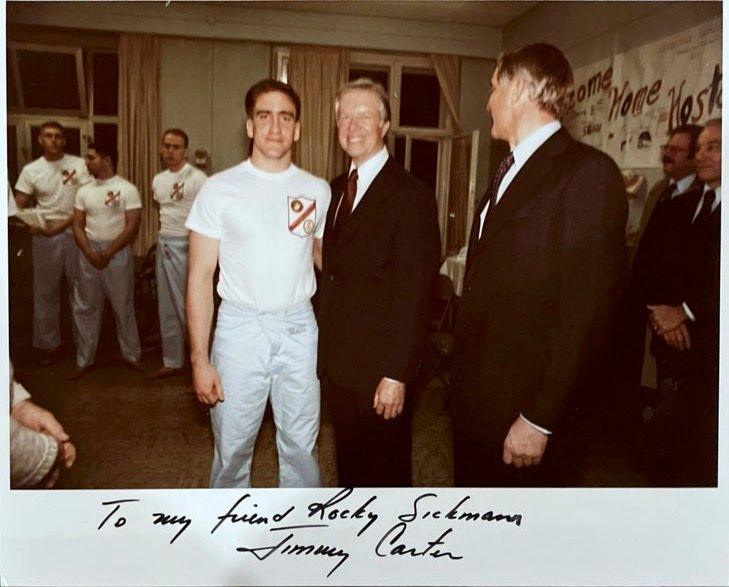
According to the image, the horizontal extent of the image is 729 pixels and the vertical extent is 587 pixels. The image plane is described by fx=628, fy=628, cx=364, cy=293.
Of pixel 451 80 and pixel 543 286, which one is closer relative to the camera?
pixel 543 286

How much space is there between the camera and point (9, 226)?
138 cm

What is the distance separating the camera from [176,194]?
1.43 m

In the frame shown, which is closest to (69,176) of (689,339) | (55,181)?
(55,181)

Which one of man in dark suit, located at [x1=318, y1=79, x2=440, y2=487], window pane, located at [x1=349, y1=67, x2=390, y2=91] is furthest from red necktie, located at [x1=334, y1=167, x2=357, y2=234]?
window pane, located at [x1=349, y1=67, x2=390, y2=91]

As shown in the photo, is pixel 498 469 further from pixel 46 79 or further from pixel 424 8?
pixel 46 79

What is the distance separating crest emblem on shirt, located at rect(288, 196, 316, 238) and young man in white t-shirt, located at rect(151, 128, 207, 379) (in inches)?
8.4

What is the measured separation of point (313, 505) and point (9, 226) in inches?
36.3

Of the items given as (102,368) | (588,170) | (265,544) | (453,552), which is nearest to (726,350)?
(588,170)

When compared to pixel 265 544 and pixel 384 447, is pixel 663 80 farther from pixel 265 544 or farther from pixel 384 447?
pixel 265 544

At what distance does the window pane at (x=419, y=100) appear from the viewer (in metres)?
1.47

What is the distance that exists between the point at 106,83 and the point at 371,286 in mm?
770

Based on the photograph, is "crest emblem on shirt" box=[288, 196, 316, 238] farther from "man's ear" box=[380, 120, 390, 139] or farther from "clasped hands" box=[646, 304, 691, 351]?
"clasped hands" box=[646, 304, 691, 351]

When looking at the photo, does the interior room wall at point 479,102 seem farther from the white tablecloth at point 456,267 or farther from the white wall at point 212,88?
the white wall at point 212,88

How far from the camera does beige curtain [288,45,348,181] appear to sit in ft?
4.60
